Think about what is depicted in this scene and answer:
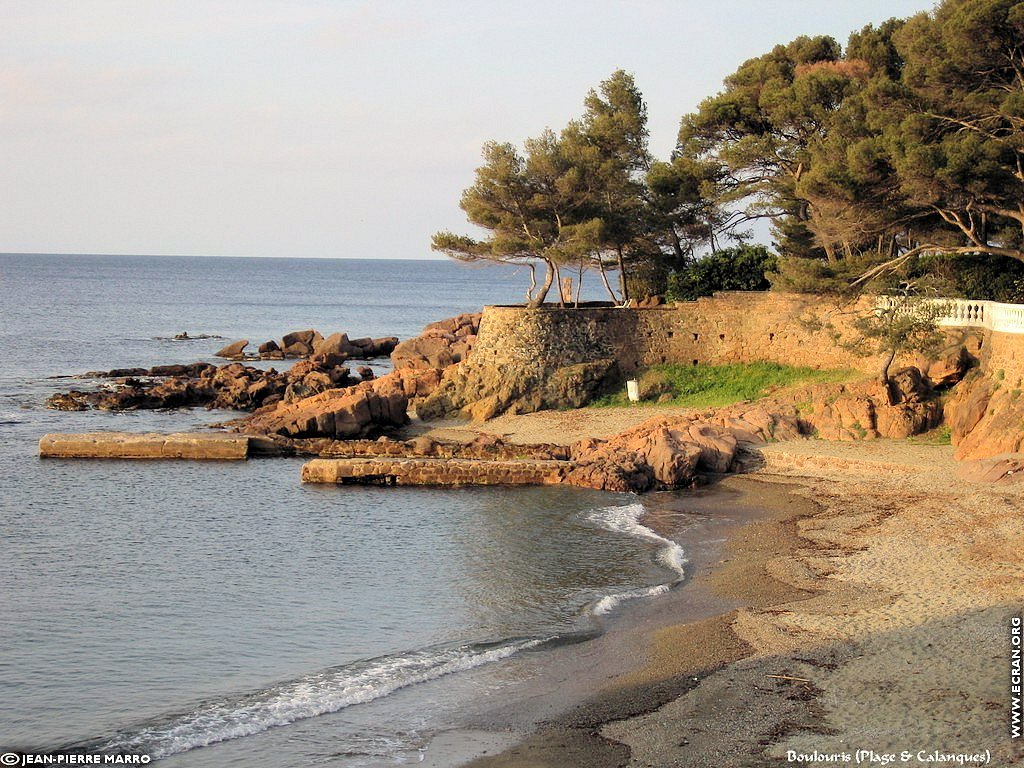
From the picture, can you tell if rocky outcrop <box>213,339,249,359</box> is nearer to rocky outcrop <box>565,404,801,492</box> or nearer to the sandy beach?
rocky outcrop <box>565,404,801,492</box>

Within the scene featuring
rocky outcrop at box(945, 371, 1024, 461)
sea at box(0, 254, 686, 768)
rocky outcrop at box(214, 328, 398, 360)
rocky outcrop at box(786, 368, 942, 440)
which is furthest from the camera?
rocky outcrop at box(214, 328, 398, 360)

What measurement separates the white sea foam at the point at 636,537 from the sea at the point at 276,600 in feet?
0.25

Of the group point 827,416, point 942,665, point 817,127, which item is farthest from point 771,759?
point 817,127

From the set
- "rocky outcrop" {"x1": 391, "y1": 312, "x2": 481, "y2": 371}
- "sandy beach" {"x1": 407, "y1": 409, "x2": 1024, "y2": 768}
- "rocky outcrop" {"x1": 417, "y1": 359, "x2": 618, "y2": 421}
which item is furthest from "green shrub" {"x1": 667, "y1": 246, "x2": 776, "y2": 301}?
"sandy beach" {"x1": 407, "y1": 409, "x2": 1024, "y2": 768}

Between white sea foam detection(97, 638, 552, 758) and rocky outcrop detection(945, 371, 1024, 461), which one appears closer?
white sea foam detection(97, 638, 552, 758)

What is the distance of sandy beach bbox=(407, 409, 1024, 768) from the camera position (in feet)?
45.8

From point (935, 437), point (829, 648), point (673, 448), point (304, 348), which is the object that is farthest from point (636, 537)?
point (304, 348)

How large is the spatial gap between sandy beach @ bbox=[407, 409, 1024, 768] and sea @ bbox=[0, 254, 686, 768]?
171 centimetres

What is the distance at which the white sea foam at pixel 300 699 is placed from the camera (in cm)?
1492

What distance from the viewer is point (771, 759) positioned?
44.2ft

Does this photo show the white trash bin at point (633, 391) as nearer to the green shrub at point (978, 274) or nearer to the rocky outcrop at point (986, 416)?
the green shrub at point (978, 274)

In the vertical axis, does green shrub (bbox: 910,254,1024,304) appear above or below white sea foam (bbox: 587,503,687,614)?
above

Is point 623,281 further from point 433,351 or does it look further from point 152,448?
point 152,448

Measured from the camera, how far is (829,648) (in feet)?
56.7
